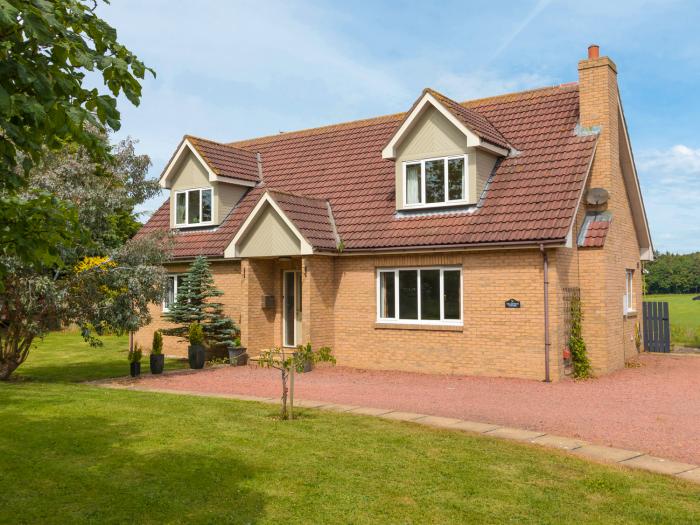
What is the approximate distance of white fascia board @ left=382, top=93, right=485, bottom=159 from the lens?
17672 mm

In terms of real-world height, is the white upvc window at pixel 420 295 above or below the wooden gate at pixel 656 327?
above

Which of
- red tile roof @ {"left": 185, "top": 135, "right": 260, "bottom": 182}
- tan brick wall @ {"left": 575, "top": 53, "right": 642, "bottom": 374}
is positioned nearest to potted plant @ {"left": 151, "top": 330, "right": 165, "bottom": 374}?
red tile roof @ {"left": 185, "top": 135, "right": 260, "bottom": 182}

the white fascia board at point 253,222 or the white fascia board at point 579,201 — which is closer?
the white fascia board at point 579,201

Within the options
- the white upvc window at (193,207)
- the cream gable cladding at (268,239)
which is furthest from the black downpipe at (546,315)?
the white upvc window at (193,207)

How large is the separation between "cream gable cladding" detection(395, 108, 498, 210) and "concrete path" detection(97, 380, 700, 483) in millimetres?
8104

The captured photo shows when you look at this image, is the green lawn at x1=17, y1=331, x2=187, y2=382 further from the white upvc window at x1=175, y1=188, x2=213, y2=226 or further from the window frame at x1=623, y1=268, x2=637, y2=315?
the window frame at x1=623, y1=268, x2=637, y2=315

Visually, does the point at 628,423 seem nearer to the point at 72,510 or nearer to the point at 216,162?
the point at 72,510

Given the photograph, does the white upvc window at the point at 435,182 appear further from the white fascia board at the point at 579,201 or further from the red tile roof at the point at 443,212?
the white fascia board at the point at 579,201

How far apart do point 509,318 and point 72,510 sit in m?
12.2

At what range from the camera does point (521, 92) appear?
21.6 meters

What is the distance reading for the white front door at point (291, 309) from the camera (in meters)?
21.0

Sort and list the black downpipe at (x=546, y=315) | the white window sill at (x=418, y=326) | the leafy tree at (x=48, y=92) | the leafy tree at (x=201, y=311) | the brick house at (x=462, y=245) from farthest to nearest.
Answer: the leafy tree at (x=201, y=311), the white window sill at (x=418, y=326), the brick house at (x=462, y=245), the black downpipe at (x=546, y=315), the leafy tree at (x=48, y=92)

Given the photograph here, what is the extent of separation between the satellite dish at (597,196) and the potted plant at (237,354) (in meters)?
11.1

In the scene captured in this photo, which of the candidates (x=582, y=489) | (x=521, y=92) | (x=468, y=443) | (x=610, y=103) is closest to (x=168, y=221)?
(x=521, y=92)
